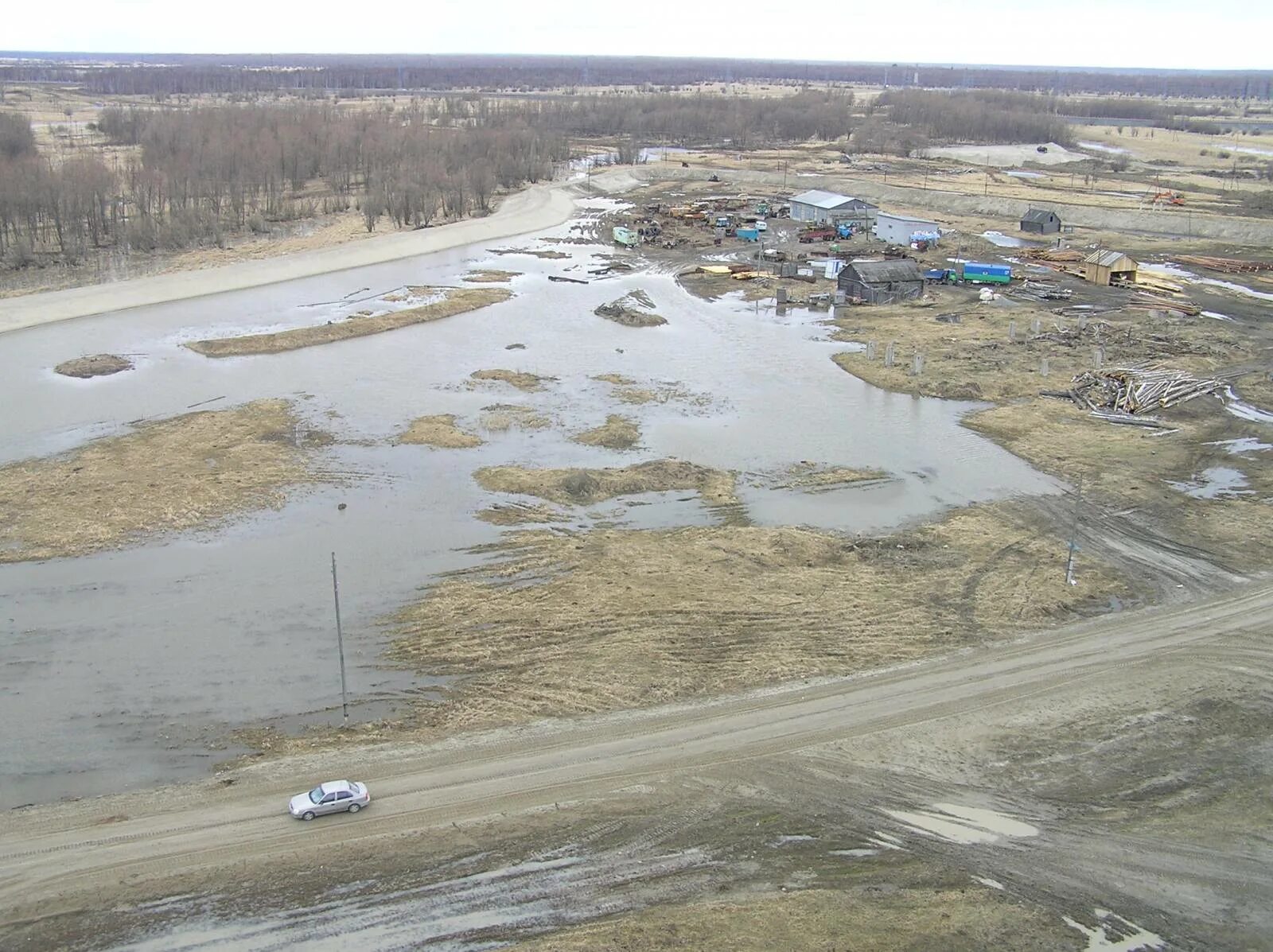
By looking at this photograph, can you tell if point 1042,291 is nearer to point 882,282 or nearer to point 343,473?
point 882,282

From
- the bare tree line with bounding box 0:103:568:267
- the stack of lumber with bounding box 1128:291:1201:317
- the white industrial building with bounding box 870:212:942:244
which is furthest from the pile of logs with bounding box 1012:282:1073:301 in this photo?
the bare tree line with bounding box 0:103:568:267

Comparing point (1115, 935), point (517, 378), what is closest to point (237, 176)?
point (517, 378)

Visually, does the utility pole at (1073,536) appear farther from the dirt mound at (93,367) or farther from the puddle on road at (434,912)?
the dirt mound at (93,367)

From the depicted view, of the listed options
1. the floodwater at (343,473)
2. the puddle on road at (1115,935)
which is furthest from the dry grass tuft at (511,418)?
the puddle on road at (1115,935)

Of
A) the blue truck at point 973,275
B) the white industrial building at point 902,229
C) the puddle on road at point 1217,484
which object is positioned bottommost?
the puddle on road at point 1217,484

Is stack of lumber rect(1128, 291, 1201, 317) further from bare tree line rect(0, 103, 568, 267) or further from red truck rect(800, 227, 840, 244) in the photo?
bare tree line rect(0, 103, 568, 267)

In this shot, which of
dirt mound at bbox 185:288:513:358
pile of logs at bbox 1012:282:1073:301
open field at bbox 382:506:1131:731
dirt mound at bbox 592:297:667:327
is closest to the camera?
open field at bbox 382:506:1131:731
